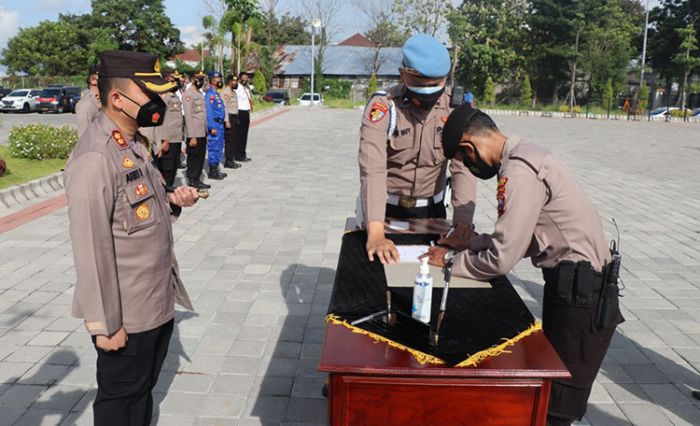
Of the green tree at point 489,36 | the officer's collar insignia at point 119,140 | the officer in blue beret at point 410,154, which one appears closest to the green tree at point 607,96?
the green tree at point 489,36

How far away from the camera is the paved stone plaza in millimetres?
3312

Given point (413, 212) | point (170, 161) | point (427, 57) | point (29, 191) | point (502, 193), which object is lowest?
point (29, 191)

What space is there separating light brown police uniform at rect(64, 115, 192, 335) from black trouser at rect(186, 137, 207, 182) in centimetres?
686

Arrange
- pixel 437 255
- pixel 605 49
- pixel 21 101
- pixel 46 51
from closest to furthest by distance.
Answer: pixel 437 255, pixel 21 101, pixel 605 49, pixel 46 51

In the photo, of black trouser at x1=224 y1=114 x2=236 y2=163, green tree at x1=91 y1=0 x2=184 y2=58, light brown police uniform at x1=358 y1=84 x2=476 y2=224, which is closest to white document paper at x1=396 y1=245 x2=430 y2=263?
light brown police uniform at x1=358 y1=84 x2=476 y2=224

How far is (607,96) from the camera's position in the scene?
120ft

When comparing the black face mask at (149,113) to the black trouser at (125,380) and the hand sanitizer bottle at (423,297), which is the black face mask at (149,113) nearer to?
the black trouser at (125,380)

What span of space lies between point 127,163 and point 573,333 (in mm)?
1868

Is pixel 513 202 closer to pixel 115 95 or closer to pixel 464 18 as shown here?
pixel 115 95

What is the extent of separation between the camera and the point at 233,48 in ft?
96.8

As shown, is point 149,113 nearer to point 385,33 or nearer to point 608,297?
point 608,297

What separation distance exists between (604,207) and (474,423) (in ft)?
25.2

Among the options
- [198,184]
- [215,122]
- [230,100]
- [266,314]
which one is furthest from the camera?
[230,100]

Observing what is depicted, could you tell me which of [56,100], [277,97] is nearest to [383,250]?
[56,100]
